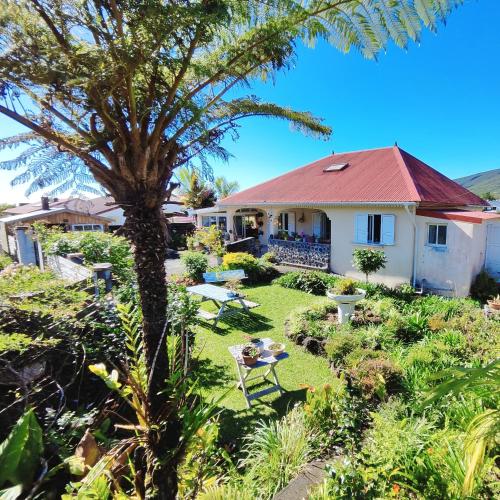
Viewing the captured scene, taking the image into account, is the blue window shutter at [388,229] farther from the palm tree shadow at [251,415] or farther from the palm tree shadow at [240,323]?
the palm tree shadow at [251,415]

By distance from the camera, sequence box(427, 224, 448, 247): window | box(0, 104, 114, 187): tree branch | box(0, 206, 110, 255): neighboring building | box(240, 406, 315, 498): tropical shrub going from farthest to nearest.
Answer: box(0, 206, 110, 255): neighboring building < box(427, 224, 448, 247): window < box(240, 406, 315, 498): tropical shrub < box(0, 104, 114, 187): tree branch

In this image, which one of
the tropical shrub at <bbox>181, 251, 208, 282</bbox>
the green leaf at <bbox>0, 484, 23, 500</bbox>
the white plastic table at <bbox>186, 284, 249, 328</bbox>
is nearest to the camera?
the green leaf at <bbox>0, 484, 23, 500</bbox>

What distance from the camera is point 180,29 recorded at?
325 cm

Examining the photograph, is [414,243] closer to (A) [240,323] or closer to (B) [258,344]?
(A) [240,323]

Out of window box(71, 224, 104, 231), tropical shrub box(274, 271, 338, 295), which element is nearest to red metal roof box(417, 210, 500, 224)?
tropical shrub box(274, 271, 338, 295)

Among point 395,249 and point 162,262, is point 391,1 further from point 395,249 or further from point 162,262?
point 395,249

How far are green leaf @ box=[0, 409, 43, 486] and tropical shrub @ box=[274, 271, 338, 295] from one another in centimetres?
1075

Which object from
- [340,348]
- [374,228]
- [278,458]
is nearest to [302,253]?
[374,228]

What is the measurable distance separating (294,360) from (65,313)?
4.90 metres

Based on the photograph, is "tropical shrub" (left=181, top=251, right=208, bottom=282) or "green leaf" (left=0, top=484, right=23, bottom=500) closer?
"green leaf" (left=0, top=484, right=23, bottom=500)

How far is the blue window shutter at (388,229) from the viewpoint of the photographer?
12586 millimetres

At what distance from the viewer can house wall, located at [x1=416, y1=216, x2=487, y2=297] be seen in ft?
35.8

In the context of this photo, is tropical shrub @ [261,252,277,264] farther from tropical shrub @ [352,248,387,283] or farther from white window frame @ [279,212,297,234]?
tropical shrub @ [352,248,387,283]

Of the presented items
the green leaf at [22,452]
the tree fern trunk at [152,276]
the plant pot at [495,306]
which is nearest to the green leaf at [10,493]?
the green leaf at [22,452]
